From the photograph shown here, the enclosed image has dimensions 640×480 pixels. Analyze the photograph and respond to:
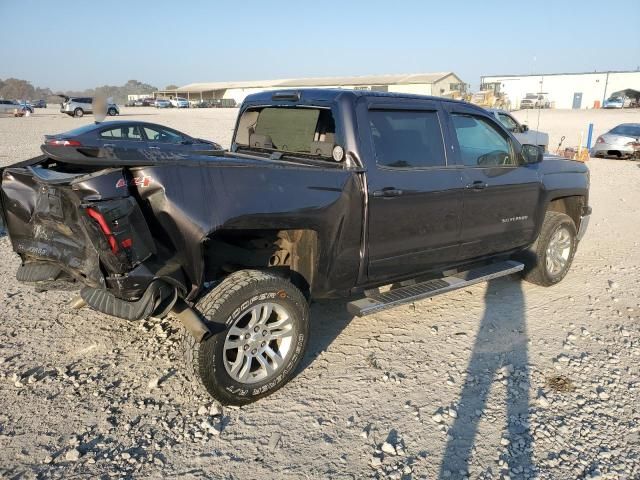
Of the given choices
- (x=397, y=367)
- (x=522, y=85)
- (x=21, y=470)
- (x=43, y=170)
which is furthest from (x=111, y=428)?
(x=522, y=85)

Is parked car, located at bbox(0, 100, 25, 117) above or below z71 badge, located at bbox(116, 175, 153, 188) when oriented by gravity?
below

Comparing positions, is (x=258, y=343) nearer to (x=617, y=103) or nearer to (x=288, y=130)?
(x=288, y=130)

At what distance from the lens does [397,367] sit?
3920mm

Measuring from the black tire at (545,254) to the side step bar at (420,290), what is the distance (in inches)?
17.8

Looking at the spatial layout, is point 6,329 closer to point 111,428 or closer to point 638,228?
point 111,428

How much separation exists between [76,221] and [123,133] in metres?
10.5

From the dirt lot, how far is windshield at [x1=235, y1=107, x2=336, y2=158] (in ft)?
5.30

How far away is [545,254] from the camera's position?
5504mm

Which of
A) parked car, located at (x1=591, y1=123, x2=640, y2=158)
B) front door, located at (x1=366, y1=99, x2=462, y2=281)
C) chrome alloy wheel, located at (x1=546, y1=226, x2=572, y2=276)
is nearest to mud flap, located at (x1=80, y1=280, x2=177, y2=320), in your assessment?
front door, located at (x1=366, y1=99, x2=462, y2=281)

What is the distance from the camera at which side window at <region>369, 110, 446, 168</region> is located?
3.92 metres

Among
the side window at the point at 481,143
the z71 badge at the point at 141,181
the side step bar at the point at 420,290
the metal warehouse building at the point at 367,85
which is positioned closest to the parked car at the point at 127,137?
the side window at the point at 481,143

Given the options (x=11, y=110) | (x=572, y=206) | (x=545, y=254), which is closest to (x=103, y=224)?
(x=545, y=254)

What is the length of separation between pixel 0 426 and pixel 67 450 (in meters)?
0.54

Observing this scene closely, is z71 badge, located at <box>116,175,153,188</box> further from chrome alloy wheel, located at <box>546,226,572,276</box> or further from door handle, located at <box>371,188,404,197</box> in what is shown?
chrome alloy wheel, located at <box>546,226,572,276</box>
